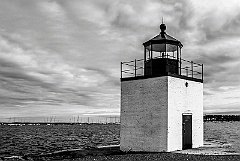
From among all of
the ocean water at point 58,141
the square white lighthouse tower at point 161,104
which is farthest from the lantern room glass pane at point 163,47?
the ocean water at point 58,141

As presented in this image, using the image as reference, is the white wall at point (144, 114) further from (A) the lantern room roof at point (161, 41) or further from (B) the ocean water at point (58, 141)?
(B) the ocean water at point (58, 141)

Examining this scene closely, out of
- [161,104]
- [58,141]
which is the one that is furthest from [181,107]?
[58,141]

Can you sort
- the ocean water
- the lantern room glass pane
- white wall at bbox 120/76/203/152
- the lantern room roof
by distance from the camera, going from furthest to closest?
the ocean water
the lantern room glass pane
the lantern room roof
white wall at bbox 120/76/203/152

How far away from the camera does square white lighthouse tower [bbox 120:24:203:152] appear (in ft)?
56.7

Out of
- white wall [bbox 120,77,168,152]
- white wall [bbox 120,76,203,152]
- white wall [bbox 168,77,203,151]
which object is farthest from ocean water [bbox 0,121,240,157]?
white wall [bbox 120,77,168,152]

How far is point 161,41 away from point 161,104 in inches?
150

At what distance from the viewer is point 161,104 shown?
17.3m

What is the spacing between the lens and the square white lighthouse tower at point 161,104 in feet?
56.7

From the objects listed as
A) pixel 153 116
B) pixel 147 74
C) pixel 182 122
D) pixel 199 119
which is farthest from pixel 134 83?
pixel 199 119

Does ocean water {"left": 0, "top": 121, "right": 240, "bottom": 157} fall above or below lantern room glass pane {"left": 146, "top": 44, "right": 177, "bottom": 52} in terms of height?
below

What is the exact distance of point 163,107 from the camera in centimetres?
1723

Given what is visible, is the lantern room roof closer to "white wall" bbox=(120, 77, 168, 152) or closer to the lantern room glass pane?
the lantern room glass pane

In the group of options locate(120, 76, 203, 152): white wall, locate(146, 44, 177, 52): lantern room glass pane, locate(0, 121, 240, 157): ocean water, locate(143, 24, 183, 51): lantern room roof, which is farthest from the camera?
locate(0, 121, 240, 157): ocean water

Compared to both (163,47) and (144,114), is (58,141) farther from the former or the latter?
(163,47)
